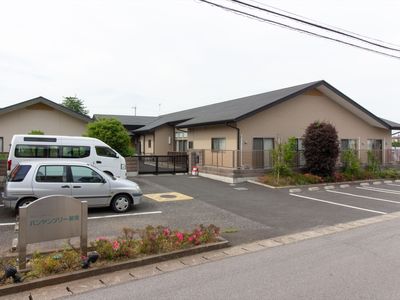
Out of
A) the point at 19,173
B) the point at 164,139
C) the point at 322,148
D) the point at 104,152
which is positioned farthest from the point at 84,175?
the point at 164,139

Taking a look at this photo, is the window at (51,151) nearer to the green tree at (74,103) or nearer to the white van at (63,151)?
the white van at (63,151)

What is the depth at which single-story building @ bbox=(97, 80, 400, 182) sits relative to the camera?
17984 millimetres

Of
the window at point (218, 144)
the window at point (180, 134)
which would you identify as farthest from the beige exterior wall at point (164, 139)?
the window at point (218, 144)

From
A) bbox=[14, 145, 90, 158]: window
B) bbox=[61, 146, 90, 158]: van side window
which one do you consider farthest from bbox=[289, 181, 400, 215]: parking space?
bbox=[14, 145, 90, 158]: window

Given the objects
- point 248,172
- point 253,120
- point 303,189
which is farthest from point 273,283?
point 253,120

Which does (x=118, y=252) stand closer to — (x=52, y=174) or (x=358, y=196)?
(x=52, y=174)

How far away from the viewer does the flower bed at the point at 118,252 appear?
4836mm

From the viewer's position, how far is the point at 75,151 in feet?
46.9

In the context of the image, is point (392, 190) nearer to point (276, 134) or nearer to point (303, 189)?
point (303, 189)

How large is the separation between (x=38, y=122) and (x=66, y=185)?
1446 centimetres

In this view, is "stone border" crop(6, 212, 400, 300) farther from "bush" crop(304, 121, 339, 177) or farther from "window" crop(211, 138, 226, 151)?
"window" crop(211, 138, 226, 151)

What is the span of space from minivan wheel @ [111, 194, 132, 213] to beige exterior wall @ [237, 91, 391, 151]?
9.86m

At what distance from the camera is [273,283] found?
4617mm

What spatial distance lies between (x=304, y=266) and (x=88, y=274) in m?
3.42
